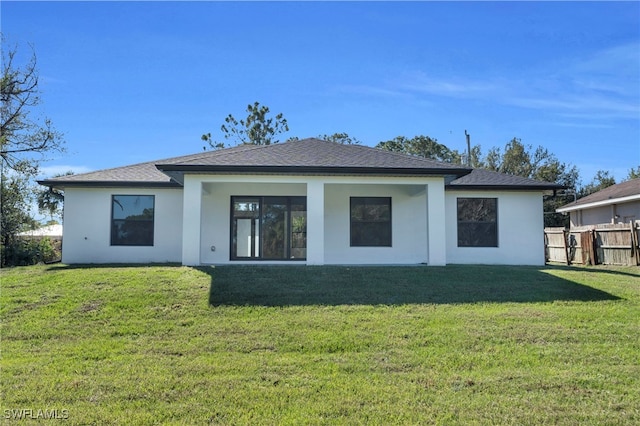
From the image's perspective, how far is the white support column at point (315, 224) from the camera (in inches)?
506

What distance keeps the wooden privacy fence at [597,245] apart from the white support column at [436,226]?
751 centimetres

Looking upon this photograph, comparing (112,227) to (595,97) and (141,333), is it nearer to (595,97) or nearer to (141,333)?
(141,333)

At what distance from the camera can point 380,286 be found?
395 inches

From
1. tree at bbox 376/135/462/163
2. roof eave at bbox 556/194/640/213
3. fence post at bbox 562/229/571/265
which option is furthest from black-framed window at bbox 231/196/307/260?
tree at bbox 376/135/462/163

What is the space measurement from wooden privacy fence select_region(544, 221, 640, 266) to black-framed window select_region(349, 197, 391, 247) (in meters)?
Result: 8.19

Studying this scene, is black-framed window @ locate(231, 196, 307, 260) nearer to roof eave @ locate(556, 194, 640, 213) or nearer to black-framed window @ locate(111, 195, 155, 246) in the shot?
black-framed window @ locate(111, 195, 155, 246)

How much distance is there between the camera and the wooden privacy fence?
629 inches

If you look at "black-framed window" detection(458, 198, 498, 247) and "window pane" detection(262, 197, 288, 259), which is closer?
"window pane" detection(262, 197, 288, 259)

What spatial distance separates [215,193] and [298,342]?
941 centimetres

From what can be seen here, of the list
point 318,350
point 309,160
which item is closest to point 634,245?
point 309,160

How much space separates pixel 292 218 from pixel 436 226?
4431 mm

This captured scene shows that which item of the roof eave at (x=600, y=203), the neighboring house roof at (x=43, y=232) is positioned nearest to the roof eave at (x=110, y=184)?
the neighboring house roof at (x=43, y=232)

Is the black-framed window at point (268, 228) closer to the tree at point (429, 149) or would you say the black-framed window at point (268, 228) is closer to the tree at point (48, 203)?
the tree at point (48, 203)

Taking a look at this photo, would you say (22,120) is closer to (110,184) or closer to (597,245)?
(110,184)
